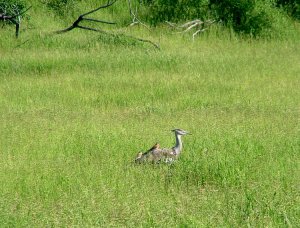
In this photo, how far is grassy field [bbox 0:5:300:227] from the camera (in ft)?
21.7

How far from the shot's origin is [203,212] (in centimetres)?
655

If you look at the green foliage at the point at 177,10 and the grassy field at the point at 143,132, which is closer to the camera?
the grassy field at the point at 143,132

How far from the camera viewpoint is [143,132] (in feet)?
34.9

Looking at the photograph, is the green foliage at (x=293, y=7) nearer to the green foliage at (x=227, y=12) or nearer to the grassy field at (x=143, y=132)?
the green foliage at (x=227, y=12)

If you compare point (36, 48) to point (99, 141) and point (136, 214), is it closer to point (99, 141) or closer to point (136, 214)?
point (99, 141)

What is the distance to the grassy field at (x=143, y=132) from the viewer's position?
Answer: 21.7 ft

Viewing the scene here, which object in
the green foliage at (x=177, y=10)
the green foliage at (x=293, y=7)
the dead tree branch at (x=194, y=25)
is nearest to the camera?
the dead tree branch at (x=194, y=25)

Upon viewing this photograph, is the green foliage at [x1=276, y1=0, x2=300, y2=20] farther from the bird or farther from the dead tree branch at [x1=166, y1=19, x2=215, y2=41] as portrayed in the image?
the bird

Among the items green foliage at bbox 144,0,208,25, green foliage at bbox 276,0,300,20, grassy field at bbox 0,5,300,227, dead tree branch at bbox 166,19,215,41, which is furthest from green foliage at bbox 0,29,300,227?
green foliage at bbox 276,0,300,20

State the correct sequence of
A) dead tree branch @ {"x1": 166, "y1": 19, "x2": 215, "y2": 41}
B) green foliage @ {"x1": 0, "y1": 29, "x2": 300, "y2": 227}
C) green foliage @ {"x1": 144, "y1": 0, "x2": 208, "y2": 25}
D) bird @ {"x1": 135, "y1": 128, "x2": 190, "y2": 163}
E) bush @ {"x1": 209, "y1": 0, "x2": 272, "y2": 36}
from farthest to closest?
green foliage @ {"x1": 144, "y1": 0, "x2": 208, "y2": 25} < dead tree branch @ {"x1": 166, "y1": 19, "x2": 215, "y2": 41} < bush @ {"x1": 209, "y1": 0, "x2": 272, "y2": 36} < bird @ {"x1": 135, "y1": 128, "x2": 190, "y2": 163} < green foliage @ {"x1": 0, "y1": 29, "x2": 300, "y2": 227}

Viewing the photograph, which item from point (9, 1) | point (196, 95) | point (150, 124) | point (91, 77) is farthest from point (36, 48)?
point (150, 124)

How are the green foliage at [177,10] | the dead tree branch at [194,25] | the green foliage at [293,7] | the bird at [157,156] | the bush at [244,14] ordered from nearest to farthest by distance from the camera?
the bird at [157,156] → the bush at [244,14] → the dead tree branch at [194,25] → the green foliage at [177,10] → the green foliage at [293,7]

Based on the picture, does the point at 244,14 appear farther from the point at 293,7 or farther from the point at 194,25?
the point at 293,7

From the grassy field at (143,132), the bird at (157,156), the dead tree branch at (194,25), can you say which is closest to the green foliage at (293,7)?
the dead tree branch at (194,25)
